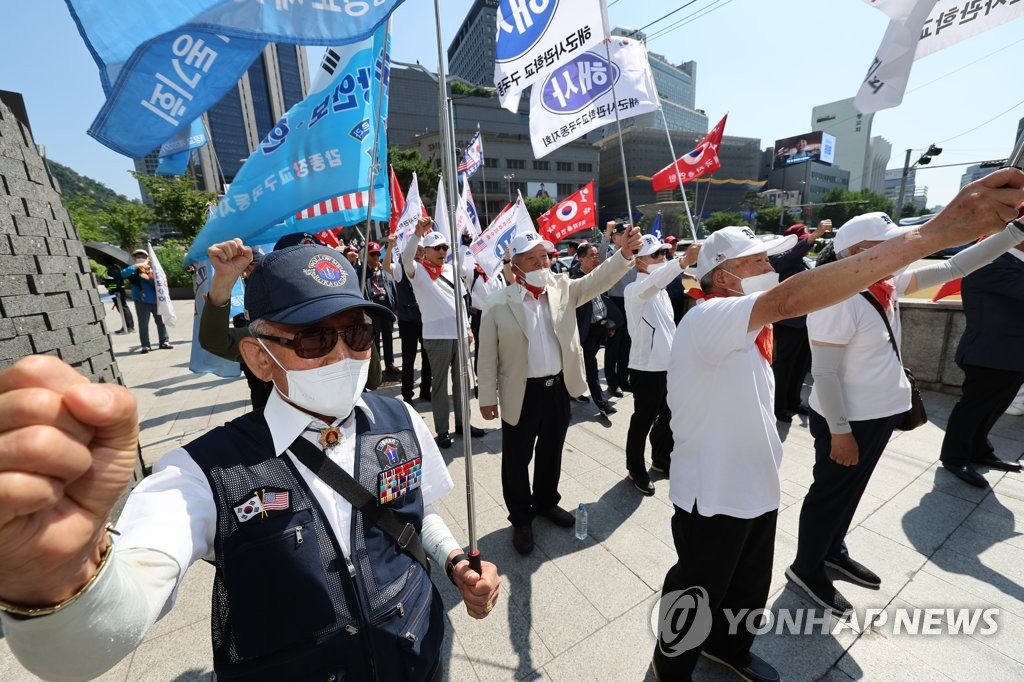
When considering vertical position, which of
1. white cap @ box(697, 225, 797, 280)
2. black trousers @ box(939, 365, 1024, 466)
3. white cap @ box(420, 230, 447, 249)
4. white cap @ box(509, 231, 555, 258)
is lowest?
black trousers @ box(939, 365, 1024, 466)

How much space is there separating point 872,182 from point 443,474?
5500 inches

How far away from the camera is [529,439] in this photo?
3303 millimetres

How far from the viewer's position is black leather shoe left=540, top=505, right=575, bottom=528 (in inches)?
136

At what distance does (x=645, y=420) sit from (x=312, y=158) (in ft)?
11.1

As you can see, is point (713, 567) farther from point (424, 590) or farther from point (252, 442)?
point (252, 442)

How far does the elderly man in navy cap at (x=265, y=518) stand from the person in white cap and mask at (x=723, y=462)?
1.14m

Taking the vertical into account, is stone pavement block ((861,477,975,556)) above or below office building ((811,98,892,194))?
below

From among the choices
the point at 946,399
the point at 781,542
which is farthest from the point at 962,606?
the point at 946,399

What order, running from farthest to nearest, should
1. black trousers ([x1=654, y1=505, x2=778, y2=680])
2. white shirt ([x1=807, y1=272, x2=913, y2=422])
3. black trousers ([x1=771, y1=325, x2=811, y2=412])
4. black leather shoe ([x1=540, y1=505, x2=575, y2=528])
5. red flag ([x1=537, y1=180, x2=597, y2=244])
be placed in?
red flag ([x1=537, y1=180, x2=597, y2=244]) → black trousers ([x1=771, y1=325, x2=811, y2=412]) → black leather shoe ([x1=540, y1=505, x2=575, y2=528]) → white shirt ([x1=807, y1=272, x2=913, y2=422]) → black trousers ([x1=654, y1=505, x2=778, y2=680])

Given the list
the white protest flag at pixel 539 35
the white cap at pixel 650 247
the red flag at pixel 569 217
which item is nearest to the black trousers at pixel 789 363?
the white cap at pixel 650 247

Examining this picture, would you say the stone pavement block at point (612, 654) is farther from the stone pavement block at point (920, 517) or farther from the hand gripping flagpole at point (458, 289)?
the stone pavement block at point (920, 517)

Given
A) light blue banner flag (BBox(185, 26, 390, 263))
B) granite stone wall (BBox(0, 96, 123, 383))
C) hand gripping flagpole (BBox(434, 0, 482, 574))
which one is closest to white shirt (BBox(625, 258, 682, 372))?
hand gripping flagpole (BBox(434, 0, 482, 574))

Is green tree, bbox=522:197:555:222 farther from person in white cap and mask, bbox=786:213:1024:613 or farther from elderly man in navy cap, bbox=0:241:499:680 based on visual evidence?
elderly man in navy cap, bbox=0:241:499:680

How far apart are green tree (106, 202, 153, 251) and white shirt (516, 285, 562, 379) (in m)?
32.3
